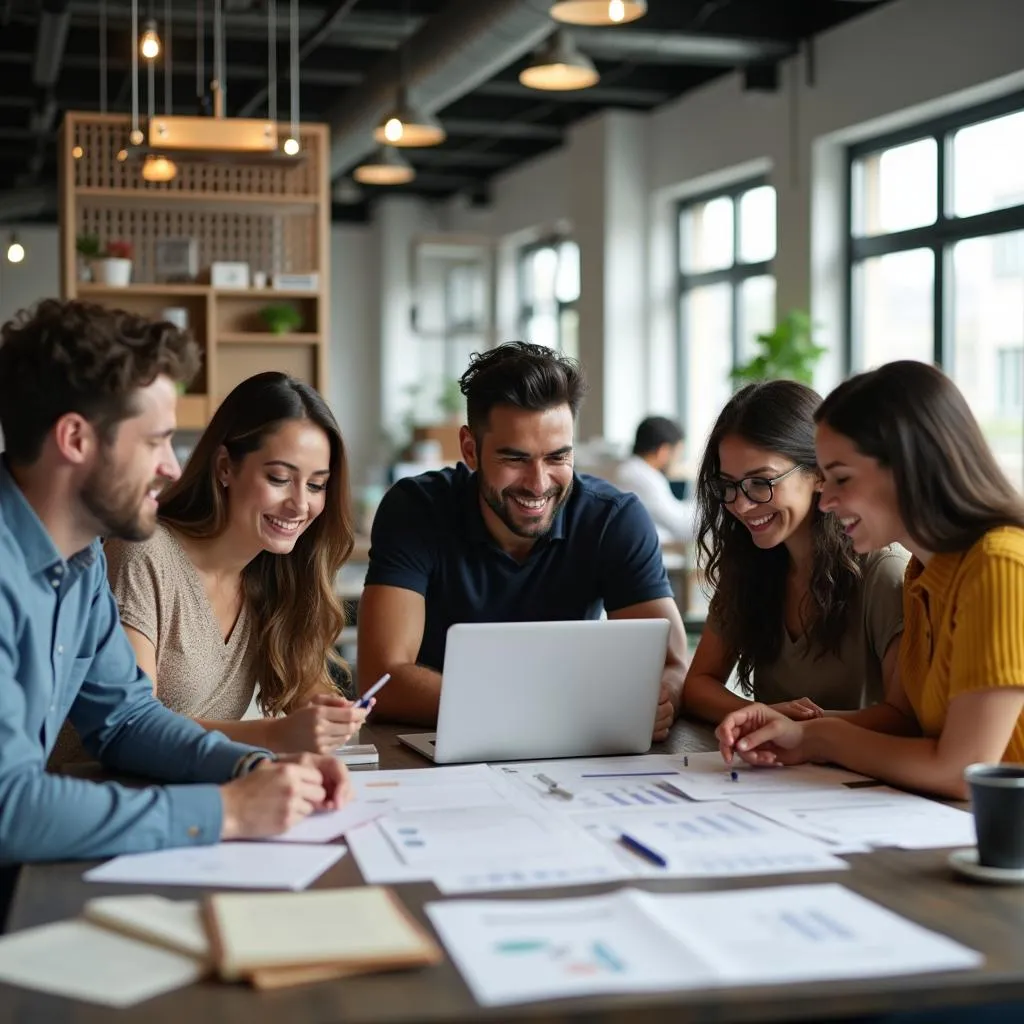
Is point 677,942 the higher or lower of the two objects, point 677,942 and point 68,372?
the lower

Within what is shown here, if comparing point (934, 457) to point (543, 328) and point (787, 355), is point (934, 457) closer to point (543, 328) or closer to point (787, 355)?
point (787, 355)

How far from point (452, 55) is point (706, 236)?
10.3ft

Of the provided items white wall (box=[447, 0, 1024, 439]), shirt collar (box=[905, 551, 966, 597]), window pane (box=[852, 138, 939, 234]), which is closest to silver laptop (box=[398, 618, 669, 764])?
shirt collar (box=[905, 551, 966, 597])

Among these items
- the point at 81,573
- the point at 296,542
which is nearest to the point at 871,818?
the point at 81,573

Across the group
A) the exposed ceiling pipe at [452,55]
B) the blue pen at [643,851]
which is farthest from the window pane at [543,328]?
the blue pen at [643,851]

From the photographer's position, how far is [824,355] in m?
7.76

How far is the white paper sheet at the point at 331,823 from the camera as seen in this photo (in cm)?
166

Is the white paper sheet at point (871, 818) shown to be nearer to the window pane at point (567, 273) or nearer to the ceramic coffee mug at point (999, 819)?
the ceramic coffee mug at point (999, 819)

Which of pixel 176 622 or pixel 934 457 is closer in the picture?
pixel 934 457

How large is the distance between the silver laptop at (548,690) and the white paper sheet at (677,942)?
69 centimetres

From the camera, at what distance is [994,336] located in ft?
23.6

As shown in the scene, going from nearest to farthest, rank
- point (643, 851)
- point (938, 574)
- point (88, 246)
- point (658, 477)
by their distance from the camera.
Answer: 1. point (643, 851)
2. point (938, 574)
3. point (88, 246)
4. point (658, 477)

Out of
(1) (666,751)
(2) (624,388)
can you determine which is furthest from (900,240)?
(1) (666,751)

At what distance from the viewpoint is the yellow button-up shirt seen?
1.87 metres
